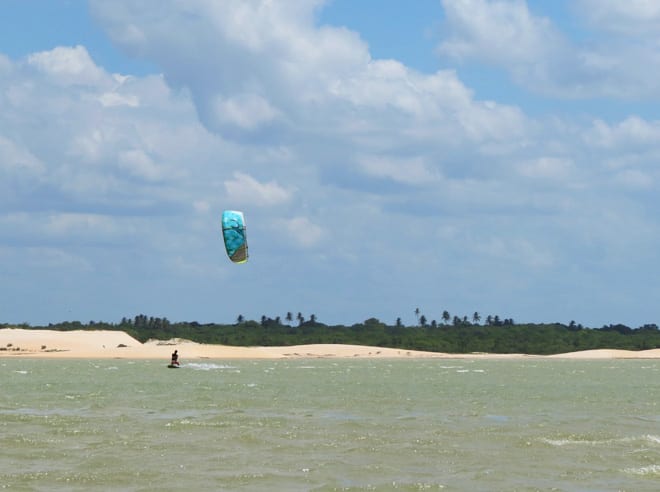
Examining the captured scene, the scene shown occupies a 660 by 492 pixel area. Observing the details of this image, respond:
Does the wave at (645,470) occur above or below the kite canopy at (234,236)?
below

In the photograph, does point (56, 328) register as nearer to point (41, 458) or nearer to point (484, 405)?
point (484, 405)

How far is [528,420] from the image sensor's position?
31.6m

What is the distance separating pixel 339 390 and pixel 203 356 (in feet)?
295

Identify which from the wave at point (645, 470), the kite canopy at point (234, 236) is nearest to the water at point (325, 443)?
the wave at point (645, 470)

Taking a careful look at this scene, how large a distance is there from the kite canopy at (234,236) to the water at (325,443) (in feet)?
29.6

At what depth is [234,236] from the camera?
49688 mm

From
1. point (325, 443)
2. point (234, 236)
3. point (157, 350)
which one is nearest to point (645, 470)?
point (325, 443)

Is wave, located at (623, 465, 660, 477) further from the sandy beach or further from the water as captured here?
the sandy beach

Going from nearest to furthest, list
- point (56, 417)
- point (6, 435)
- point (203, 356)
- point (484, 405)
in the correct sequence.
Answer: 1. point (6, 435)
2. point (56, 417)
3. point (484, 405)
4. point (203, 356)

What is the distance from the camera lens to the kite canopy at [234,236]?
49.1 metres

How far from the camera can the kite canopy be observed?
4906cm

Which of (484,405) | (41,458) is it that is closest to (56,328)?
(484,405)

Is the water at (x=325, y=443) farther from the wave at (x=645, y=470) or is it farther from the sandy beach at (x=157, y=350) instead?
the sandy beach at (x=157, y=350)

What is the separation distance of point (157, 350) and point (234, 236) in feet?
329
